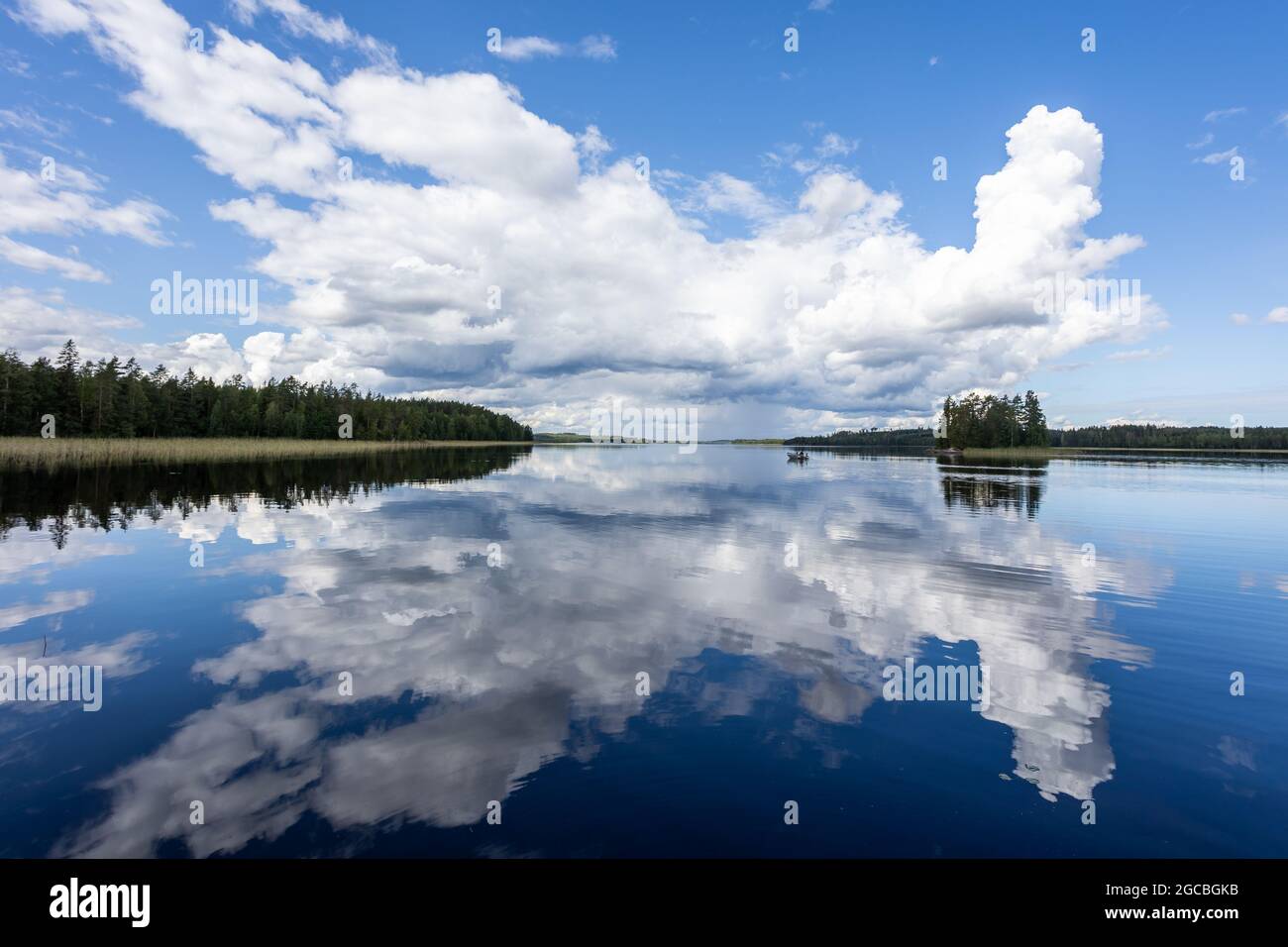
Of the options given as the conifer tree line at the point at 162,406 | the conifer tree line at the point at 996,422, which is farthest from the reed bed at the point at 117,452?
the conifer tree line at the point at 996,422

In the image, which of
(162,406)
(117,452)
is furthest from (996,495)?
(162,406)

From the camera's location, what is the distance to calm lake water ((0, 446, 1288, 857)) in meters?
7.12

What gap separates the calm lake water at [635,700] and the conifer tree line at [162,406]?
92788 millimetres

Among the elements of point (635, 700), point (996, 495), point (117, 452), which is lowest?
point (635, 700)

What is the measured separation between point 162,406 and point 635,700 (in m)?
139

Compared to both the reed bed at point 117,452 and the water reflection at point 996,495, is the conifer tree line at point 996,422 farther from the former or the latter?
the reed bed at point 117,452

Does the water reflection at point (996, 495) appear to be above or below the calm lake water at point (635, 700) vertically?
above

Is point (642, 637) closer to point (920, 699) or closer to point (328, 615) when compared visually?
point (920, 699)

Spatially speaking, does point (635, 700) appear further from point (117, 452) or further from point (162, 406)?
point (162, 406)

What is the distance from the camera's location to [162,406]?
365ft

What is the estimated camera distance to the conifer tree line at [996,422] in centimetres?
17175

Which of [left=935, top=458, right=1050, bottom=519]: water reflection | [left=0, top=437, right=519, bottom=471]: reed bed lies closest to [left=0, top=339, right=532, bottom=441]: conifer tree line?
[left=0, top=437, right=519, bottom=471]: reed bed

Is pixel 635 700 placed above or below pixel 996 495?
below
